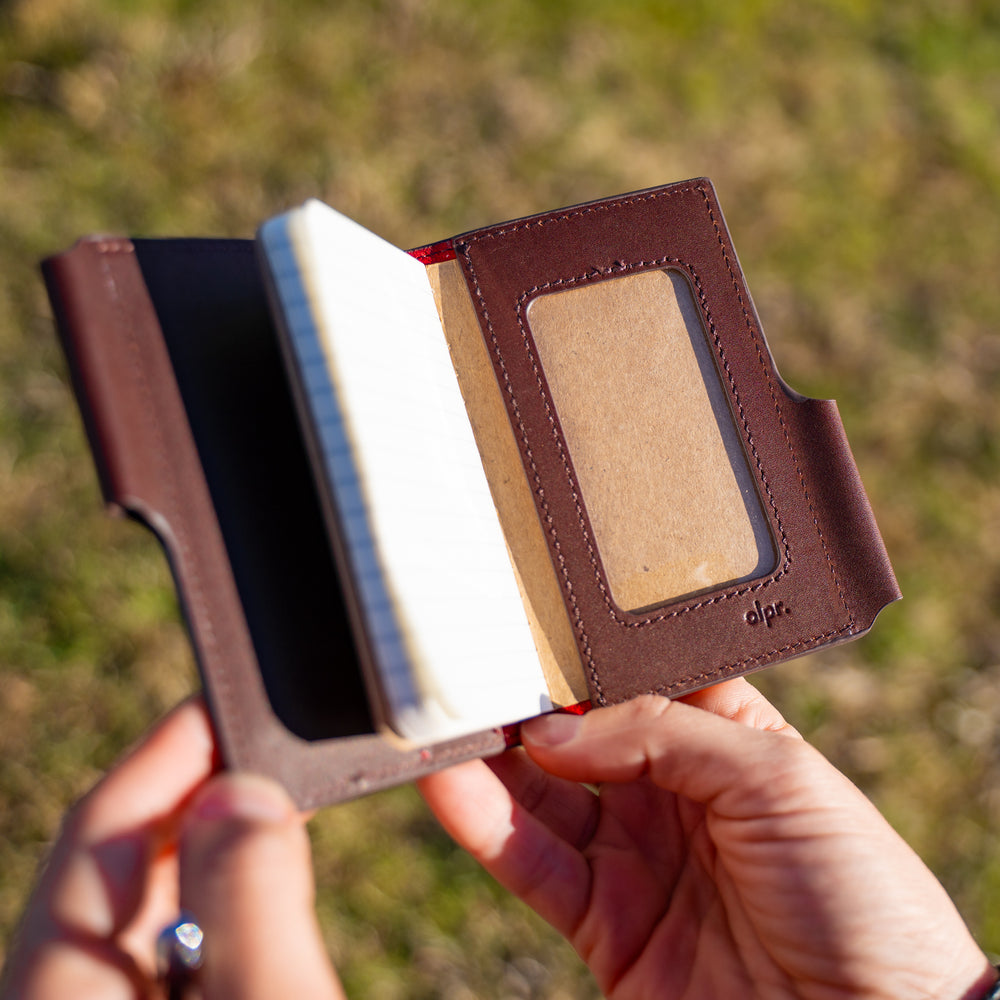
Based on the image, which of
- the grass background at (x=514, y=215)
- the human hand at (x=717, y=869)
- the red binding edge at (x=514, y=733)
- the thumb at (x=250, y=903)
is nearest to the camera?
the thumb at (x=250, y=903)

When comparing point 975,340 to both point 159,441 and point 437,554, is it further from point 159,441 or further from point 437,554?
point 159,441

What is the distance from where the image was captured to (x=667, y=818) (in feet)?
7.24

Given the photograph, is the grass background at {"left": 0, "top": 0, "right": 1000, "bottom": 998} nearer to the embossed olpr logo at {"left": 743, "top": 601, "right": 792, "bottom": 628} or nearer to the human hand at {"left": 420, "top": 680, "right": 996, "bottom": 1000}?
the human hand at {"left": 420, "top": 680, "right": 996, "bottom": 1000}

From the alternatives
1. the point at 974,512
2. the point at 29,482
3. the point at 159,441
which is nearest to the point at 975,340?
the point at 974,512

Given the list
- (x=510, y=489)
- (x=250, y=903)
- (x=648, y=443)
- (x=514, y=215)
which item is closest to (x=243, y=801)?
(x=250, y=903)

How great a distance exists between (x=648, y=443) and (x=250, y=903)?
48.1 inches

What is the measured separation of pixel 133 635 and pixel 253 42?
7.80ft

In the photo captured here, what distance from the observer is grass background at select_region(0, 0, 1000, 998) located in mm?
2889

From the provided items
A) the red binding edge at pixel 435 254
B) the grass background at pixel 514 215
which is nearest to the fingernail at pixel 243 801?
the red binding edge at pixel 435 254

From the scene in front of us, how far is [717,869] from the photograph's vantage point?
81.0 inches

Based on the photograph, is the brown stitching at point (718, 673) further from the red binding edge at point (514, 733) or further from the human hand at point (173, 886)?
the human hand at point (173, 886)

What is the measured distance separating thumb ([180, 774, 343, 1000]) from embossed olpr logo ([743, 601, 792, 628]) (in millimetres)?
1072

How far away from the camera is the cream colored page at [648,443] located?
2.00m

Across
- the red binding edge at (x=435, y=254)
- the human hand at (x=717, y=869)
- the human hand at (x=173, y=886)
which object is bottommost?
the human hand at (x=717, y=869)
